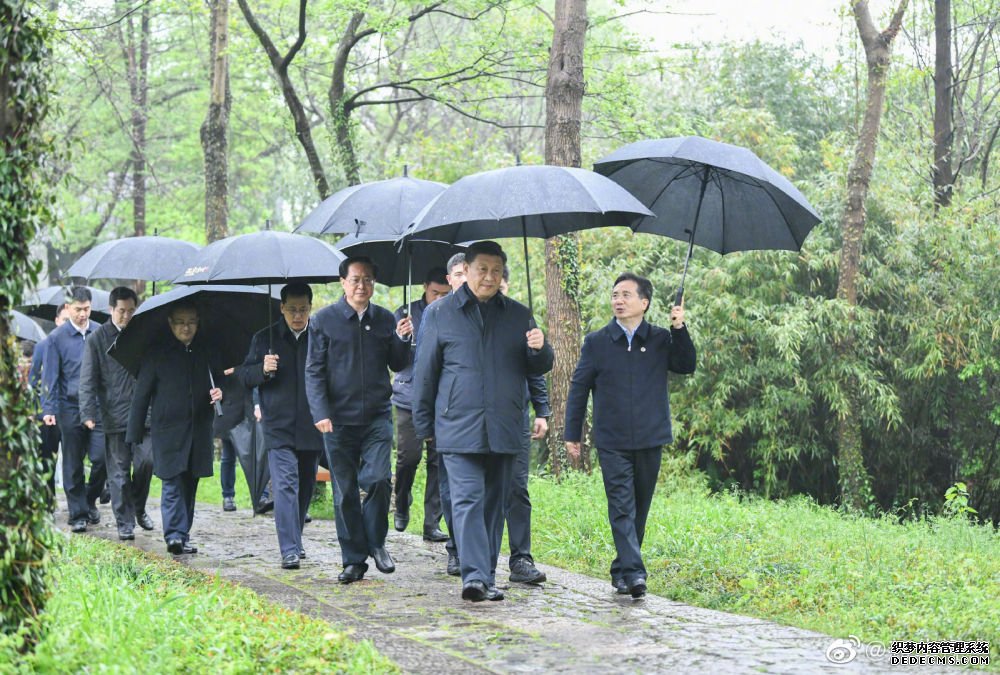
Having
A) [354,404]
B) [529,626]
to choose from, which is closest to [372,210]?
[354,404]

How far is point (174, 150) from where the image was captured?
105 ft

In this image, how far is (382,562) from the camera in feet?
27.6

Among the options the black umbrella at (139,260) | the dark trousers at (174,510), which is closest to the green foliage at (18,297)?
the dark trousers at (174,510)

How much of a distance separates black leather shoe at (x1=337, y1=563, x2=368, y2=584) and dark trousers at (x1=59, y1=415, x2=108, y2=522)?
14.5 feet

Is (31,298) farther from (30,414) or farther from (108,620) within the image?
(108,620)

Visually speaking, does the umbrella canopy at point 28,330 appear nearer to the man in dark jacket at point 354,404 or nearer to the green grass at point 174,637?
the man in dark jacket at point 354,404

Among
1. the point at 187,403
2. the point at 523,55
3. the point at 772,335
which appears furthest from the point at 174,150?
the point at 187,403

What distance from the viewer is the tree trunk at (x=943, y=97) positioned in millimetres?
20312


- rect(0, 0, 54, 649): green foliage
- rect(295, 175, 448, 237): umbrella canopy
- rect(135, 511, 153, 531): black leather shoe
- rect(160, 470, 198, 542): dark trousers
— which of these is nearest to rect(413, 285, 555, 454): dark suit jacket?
rect(295, 175, 448, 237): umbrella canopy

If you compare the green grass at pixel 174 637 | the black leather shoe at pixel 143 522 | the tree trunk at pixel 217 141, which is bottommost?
the black leather shoe at pixel 143 522

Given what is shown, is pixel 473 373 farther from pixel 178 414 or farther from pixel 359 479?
pixel 178 414

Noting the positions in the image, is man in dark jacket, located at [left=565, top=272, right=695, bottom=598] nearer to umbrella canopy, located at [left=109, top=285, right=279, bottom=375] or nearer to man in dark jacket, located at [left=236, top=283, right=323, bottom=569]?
man in dark jacket, located at [left=236, top=283, right=323, bottom=569]

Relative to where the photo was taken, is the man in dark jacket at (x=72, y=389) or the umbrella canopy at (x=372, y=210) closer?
the umbrella canopy at (x=372, y=210)

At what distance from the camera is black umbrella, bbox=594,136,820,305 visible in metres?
7.54
